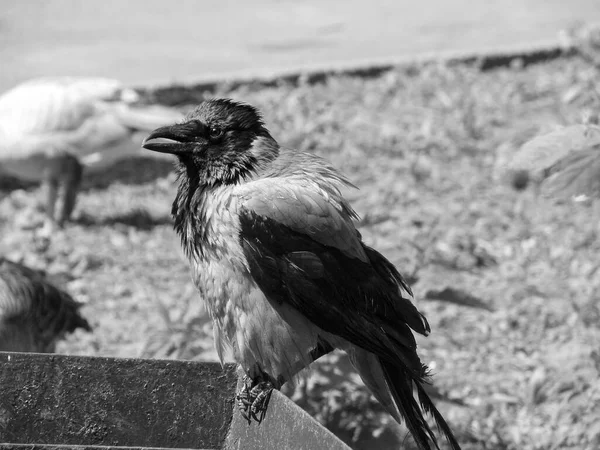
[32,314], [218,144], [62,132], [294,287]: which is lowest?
[32,314]

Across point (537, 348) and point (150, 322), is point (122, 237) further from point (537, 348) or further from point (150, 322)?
point (537, 348)

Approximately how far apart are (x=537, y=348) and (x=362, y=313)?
2206mm

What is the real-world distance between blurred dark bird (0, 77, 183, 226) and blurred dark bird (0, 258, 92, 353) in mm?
2293

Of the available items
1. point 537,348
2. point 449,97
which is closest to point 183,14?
point 449,97

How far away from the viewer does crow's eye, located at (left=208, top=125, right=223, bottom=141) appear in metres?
3.73

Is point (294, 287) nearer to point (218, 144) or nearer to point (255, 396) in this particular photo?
point (255, 396)

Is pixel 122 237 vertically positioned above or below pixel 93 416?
below

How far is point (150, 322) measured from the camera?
575 cm

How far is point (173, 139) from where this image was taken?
12.3 feet

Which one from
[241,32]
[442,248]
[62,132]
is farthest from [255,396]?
[241,32]

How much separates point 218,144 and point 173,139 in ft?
0.54

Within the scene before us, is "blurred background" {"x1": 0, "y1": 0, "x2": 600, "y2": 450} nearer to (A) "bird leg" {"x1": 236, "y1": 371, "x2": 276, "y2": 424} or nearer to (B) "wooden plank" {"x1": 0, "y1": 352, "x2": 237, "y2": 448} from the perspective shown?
(A) "bird leg" {"x1": 236, "y1": 371, "x2": 276, "y2": 424}

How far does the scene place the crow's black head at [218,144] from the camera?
3.67m

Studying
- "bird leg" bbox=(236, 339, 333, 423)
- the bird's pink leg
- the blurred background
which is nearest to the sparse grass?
the blurred background
